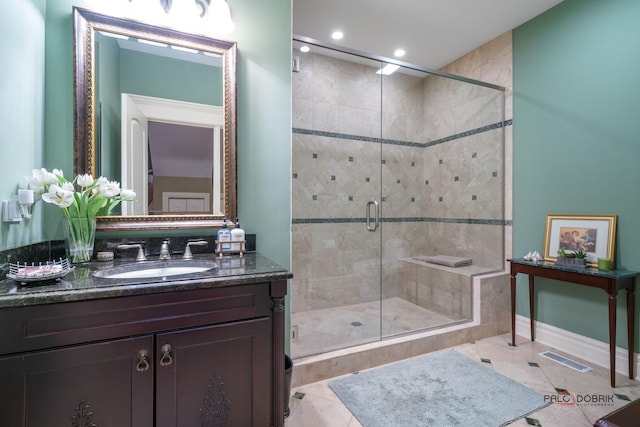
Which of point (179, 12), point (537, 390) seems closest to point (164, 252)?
point (179, 12)

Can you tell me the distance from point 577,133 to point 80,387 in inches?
133

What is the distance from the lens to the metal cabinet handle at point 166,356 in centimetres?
112

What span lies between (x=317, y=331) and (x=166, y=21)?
243cm

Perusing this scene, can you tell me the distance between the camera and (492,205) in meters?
3.11

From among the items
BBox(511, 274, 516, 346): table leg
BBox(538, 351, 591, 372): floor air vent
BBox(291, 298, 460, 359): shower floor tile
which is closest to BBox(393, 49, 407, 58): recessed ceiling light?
BBox(511, 274, 516, 346): table leg

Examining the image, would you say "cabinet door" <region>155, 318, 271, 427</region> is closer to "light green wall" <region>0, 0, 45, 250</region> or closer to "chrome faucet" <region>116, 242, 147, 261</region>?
"chrome faucet" <region>116, 242, 147, 261</region>

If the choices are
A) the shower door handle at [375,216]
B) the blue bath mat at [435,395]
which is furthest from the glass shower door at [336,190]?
the blue bath mat at [435,395]

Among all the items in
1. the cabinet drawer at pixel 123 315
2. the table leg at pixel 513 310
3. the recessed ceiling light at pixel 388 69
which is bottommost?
the table leg at pixel 513 310

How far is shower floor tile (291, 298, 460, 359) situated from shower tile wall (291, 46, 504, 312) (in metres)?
0.13

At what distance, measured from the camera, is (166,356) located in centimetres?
112

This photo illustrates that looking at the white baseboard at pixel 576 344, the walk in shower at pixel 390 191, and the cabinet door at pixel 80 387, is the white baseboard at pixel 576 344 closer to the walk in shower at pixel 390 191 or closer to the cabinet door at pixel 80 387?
the walk in shower at pixel 390 191

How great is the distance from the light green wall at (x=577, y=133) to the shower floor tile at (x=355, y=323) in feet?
3.12

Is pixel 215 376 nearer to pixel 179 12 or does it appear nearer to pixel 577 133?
pixel 179 12

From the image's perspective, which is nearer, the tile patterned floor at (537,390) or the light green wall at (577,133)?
the tile patterned floor at (537,390)
